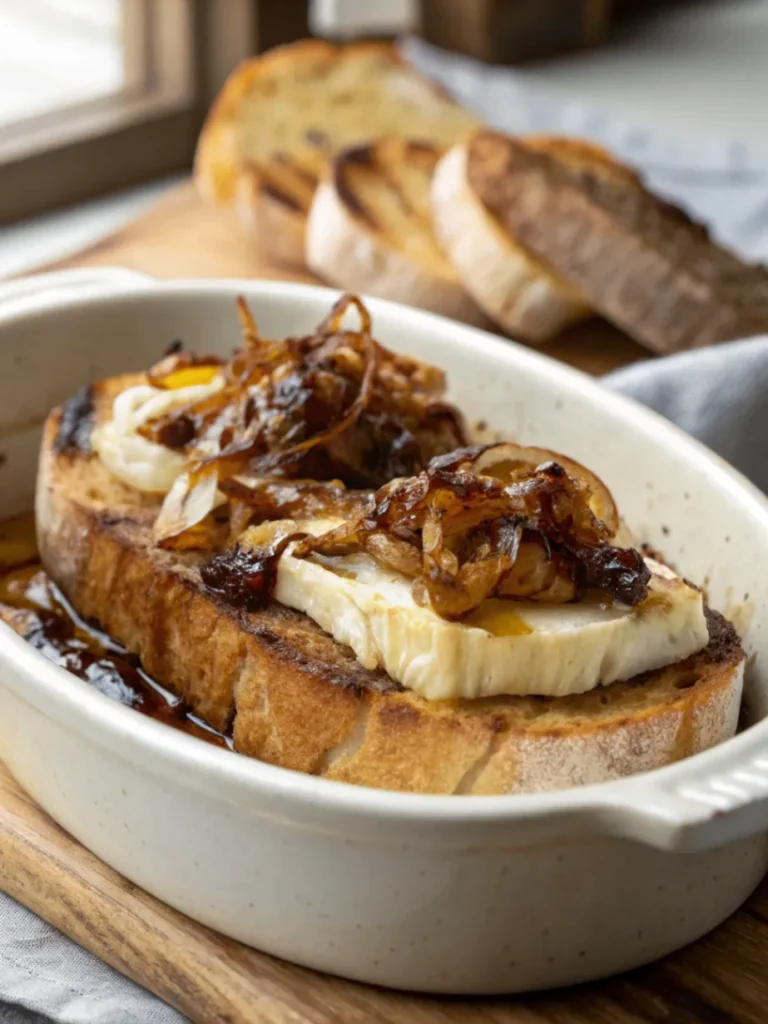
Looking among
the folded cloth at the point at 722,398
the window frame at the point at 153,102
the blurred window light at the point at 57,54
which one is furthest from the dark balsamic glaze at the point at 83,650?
the blurred window light at the point at 57,54

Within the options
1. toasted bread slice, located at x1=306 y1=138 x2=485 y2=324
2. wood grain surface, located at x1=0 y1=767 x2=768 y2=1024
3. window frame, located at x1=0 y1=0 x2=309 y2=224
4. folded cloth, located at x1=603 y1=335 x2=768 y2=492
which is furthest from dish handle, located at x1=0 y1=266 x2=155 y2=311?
window frame, located at x1=0 y1=0 x2=309 y2=224

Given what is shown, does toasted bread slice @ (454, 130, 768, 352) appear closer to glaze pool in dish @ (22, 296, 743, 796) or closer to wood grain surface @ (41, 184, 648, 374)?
wood grain surface @ (41, 184, 648, 374)

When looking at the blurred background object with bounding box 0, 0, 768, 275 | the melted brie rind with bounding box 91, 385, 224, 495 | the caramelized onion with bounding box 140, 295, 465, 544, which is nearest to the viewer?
the caramelized onion with bounding box 140, 295, 465, 544

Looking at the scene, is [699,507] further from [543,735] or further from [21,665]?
[21,665]

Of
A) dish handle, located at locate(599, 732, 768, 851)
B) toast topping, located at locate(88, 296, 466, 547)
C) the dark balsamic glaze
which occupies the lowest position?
the dark balsamic glaze

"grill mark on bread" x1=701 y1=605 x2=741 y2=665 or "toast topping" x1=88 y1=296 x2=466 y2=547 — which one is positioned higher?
"toast topping" x1=88 y1=296 x2=466 y2=547

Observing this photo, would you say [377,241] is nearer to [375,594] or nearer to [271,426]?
[271,426]

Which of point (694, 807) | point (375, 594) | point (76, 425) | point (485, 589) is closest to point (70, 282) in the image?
point (76, 425)

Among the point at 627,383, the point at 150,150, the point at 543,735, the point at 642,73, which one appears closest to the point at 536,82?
the point at 642,73

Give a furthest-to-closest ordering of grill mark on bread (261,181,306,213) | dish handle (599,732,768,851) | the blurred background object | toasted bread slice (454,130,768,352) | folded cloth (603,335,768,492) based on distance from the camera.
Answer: the blurred background object < grill mark on bread (261,181,306,213) < toasted bread slice (454,130,768,352) < folded cloth (603,335,768,492) < dish handle (599,732,768,851)

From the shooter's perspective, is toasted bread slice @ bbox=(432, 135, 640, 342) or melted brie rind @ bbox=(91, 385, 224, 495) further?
toasted bread slice @ bbox=(432, 135, 640, 342)
